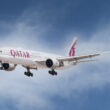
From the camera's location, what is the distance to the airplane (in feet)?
216

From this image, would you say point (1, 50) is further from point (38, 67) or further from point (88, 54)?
point (88, 54)

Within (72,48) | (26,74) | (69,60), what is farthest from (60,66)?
(72,48)

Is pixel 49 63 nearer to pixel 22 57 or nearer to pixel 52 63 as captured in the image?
pixel 52 63

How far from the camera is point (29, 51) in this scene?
68.8 metres

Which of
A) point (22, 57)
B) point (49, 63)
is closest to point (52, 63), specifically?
point (49, 63)

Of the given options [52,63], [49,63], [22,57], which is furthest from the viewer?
[49,63]

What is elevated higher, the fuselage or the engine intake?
the fuselage

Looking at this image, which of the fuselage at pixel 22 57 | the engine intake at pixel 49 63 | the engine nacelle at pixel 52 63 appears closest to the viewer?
the fuselage at pixel 22 57

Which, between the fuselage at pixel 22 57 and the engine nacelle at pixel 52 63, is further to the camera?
the engine nacelle at pixel 52 63

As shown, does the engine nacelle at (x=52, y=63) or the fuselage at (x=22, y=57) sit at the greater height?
the fuselage at (x=22, y=57)

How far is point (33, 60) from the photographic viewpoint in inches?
2699

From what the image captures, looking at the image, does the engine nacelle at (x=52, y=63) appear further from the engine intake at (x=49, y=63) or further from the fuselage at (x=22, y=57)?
the fuselage at (x=22, y=57)

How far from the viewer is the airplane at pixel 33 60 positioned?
6581 centimetres

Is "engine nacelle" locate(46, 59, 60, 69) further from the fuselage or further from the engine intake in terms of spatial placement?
the fuselage
